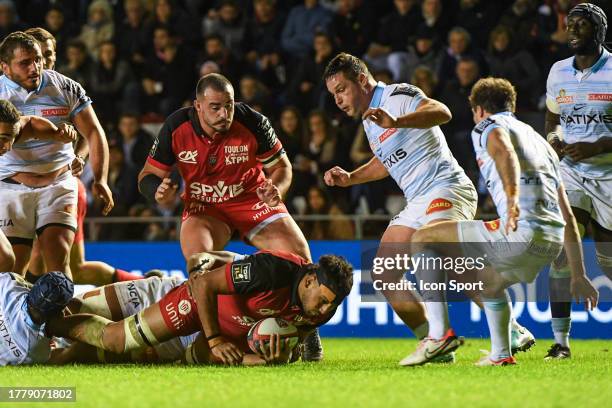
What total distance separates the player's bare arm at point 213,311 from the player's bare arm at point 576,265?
97.2 inches

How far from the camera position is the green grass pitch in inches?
225

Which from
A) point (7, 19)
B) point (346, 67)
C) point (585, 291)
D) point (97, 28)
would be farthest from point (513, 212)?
point (7, 19)

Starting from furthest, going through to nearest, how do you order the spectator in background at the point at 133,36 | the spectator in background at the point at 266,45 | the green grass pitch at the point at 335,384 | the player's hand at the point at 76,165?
the spectator in background at the point at 133,36
the spectator in background at the point at 266,45
the player's hand at the point at 76,165
the green grass pitch at the point at 335,384

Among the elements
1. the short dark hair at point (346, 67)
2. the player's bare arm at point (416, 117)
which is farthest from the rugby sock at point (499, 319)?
the short dark hair at point (346, 67)

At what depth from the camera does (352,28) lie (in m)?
15.0

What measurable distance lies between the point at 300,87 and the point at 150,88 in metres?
2.35

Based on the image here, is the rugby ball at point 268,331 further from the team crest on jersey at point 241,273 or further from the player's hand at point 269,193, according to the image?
the player's hand at point 269,193

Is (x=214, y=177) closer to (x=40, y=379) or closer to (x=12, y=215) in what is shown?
(x=12, y=215)

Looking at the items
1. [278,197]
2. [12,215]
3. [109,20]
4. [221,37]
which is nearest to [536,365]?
[278,197]

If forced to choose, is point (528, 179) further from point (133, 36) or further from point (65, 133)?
point (133, 36)

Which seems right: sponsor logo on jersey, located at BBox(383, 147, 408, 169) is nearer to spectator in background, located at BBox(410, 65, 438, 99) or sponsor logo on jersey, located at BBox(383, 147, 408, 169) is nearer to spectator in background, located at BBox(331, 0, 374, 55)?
spectator in background, located at BBox(410, 65, 438, 99)

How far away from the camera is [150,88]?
51.8 feet

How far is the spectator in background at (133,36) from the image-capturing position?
16125 millimetres

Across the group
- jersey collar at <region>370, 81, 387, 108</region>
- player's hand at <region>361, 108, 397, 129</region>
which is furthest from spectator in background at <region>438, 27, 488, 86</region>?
player's hand at <region>361, 108, 397, 129</region>
